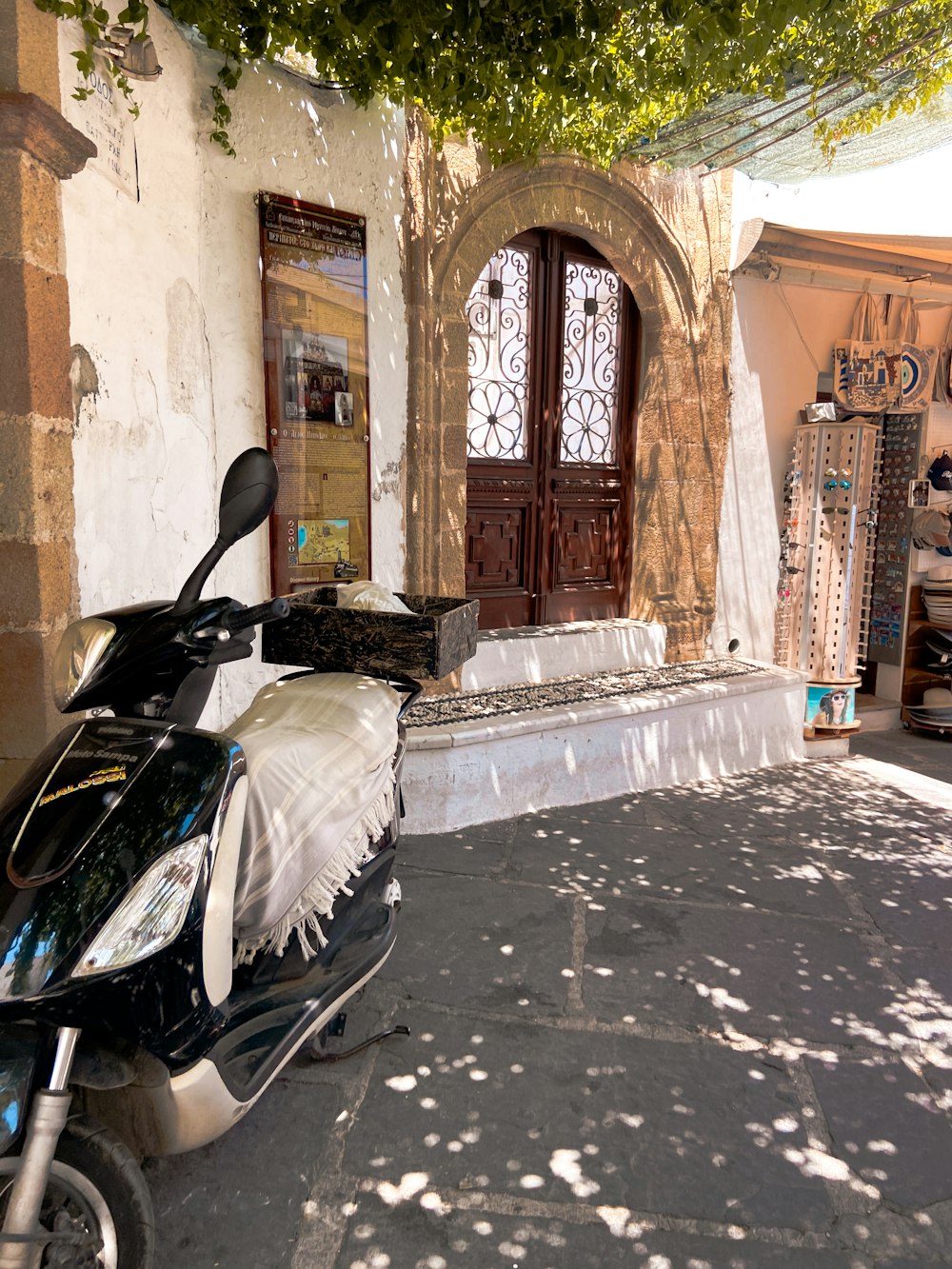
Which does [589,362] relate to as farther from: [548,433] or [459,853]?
[459,853]

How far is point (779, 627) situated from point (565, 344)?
2.56 m

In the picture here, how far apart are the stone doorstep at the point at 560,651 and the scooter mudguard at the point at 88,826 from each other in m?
3.42

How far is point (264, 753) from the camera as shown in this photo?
187 centimetres

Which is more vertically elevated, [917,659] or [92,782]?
[92,782]

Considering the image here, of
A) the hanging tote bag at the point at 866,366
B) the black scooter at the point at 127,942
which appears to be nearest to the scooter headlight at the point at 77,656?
the black scooter at the point at 127,942

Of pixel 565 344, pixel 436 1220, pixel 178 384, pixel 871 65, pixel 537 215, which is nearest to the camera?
pixel 436 1220

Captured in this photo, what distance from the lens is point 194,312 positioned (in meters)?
3.78

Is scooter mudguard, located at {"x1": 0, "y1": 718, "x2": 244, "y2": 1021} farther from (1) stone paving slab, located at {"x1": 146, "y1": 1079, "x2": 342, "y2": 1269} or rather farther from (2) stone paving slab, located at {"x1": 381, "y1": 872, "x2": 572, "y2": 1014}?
(2) stone paving slab, located at {"x1": 381, "y1": 872, "x2": 572, "y2": 1014}

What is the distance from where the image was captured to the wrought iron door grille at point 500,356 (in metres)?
5.29

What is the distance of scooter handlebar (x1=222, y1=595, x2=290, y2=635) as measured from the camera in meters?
1.66

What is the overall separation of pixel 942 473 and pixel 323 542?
5038 mm

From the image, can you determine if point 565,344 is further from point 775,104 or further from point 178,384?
point 178,384

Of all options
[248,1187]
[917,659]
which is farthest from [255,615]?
[917,659]

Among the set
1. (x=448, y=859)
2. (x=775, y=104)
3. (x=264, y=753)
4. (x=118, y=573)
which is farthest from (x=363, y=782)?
(x=775, y=104)
